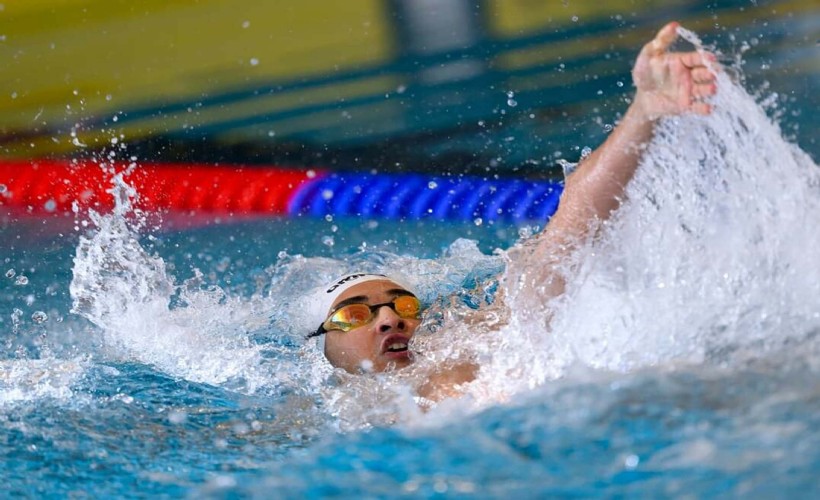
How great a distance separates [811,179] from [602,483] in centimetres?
88

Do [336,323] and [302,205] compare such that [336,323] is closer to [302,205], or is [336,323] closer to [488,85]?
[302,205]

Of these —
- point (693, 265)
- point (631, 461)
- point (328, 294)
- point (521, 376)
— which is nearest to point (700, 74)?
point (693, 265)

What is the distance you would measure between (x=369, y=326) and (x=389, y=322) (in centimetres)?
5

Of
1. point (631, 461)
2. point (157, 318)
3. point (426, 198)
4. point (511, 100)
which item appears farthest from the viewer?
point (511, 100)

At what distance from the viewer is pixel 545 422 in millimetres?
1571

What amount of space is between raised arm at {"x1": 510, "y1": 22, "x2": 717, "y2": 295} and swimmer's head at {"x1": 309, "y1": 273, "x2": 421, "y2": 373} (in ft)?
1.05

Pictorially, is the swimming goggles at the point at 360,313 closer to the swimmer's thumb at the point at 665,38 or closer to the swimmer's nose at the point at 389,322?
the swimmer's nose at the point at 389,322

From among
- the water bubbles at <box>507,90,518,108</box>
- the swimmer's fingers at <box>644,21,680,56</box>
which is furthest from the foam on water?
the water bubbles at <box>507,90,518,108</box>

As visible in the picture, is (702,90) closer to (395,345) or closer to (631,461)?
(631,461)

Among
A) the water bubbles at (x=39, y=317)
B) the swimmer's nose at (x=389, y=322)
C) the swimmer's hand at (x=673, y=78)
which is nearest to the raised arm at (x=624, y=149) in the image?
the swimmer's hand at (x=673, y=78)

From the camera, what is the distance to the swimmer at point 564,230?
1854 mm

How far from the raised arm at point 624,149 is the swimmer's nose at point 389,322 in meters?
0.31

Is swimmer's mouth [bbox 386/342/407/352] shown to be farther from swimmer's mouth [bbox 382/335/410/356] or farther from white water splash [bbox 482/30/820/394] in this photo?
white water splash [bbox 482/30/820/394]

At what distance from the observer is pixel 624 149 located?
1962 mm
